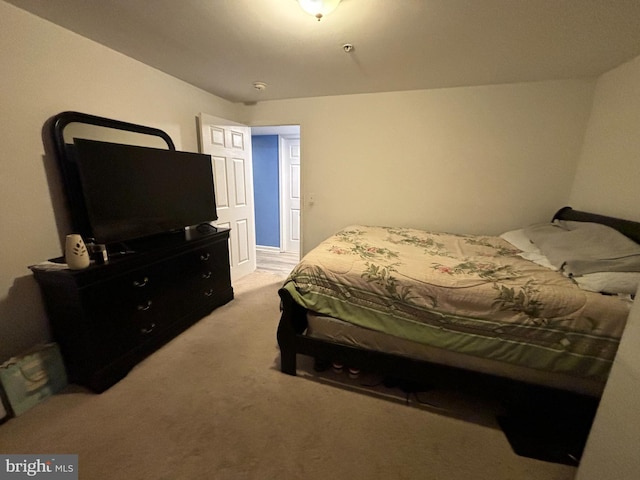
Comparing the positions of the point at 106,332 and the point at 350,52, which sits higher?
the point at 350,52

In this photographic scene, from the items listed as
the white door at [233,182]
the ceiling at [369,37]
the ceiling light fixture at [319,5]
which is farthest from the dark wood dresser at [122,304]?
the ceiling light fixture at [319,5]

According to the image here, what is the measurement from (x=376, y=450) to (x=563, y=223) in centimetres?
233

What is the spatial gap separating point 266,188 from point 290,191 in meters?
0.45

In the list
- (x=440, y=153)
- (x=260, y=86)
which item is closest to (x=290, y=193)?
(x=260, y=86)

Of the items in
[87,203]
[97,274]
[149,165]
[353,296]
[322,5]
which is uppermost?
[322,5]

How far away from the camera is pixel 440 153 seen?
2.80 metres

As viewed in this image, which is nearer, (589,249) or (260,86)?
Answer: (589,249)

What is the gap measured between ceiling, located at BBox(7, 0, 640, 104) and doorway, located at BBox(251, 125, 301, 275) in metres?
1.97

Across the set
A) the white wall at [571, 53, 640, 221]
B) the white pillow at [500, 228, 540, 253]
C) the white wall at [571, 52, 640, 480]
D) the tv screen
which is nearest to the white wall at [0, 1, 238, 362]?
the tv screen

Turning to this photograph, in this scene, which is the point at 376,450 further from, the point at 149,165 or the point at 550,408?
the point at 149,165

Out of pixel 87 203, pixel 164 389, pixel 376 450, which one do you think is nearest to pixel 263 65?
pixel 87 203

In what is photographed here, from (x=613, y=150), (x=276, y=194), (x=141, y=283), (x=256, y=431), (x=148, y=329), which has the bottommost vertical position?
(x=256, y=431)

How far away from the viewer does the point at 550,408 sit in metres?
1.32

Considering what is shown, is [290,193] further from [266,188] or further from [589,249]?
[589,249]
